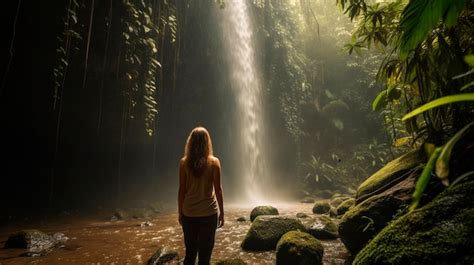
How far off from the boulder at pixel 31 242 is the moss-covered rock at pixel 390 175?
5434 mm

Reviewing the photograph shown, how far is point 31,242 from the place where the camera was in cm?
506

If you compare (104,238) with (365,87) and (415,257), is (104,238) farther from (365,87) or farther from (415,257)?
(365,87)

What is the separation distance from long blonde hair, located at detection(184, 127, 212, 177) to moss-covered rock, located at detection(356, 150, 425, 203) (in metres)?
2.57

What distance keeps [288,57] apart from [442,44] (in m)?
17.9

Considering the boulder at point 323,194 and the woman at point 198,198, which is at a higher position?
the woman at point 198,198

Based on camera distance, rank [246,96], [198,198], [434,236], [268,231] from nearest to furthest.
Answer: [434,236] < [198,198] < [268,231] < [246,96]

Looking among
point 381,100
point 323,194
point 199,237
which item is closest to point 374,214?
point 381,100

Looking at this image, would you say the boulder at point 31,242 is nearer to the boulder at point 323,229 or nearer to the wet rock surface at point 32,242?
the wet rock surface at point 32,242

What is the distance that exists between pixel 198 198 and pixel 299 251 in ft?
5.90

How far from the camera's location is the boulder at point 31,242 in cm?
495

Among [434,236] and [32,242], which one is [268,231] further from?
[32,242]

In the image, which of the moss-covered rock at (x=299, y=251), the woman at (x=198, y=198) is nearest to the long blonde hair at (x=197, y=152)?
the woman at (x=198, y=198)

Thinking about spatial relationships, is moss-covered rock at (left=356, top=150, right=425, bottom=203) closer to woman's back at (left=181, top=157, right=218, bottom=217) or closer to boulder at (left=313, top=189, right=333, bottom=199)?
woman's back at (left=181, top=157, right=218, bottom=217)

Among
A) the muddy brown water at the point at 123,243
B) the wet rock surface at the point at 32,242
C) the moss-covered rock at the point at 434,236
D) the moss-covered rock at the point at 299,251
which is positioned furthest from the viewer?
the wet rock surface at the point at 32,242
